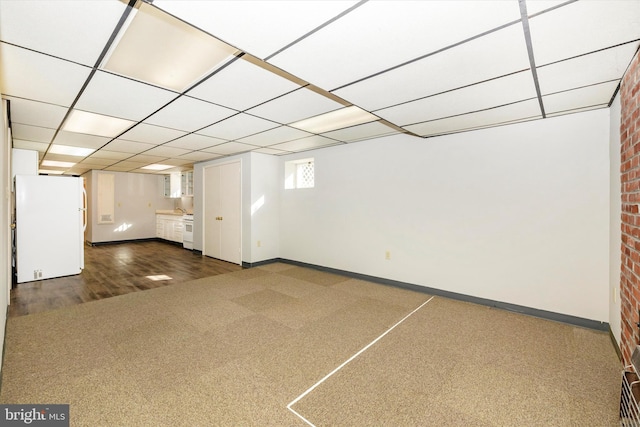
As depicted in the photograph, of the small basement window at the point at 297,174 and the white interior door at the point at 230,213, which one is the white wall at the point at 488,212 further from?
the white interior door at the point at 230,213

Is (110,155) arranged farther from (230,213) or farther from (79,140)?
(230,213)

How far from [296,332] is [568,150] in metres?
3.31

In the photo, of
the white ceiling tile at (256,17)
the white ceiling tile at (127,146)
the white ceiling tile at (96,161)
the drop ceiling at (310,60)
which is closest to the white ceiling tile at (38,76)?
the drop ceiling at (310,60)

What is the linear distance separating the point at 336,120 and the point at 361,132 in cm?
60

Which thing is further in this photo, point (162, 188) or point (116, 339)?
point (162, 188)

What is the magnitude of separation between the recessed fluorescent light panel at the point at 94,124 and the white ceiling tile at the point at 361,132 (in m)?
2.64

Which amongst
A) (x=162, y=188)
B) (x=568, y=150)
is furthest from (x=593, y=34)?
(x=162, y=188)

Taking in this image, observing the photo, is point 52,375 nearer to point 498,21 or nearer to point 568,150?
point 498,21

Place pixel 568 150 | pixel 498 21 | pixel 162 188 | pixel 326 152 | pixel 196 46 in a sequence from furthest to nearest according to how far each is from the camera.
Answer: pixel 162 188
pixel 326 152
pixel 568 150
pixel 196 46
pixel 498 21

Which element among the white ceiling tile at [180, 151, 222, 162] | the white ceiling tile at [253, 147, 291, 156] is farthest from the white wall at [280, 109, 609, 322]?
the white ceiling tile at [180, 151, 222, 162]

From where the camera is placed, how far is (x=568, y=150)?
2.85 meters

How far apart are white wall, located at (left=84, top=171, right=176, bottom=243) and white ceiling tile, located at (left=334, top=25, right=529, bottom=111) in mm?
8469

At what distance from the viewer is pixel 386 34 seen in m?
1.58

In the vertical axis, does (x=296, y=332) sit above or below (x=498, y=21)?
below
